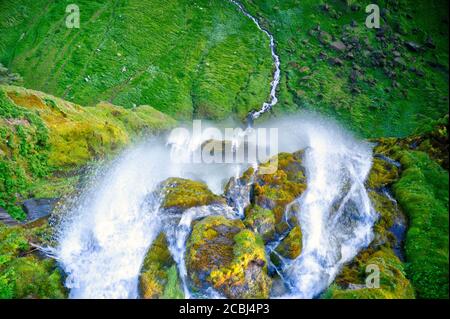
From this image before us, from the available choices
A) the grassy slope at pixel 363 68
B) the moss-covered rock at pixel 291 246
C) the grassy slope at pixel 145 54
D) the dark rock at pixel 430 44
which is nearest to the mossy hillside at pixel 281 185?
the moss-covered rock at pixel 291 246

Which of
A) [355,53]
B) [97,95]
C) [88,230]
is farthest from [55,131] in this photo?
[355,53]

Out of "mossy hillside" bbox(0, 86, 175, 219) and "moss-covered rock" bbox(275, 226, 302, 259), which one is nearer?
"moss-covered rock" bbox(275, 226, 302, 259)

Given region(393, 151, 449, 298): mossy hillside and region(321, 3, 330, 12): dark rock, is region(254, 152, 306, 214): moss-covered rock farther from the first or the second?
region(321, 3, 330, 12): dark rock

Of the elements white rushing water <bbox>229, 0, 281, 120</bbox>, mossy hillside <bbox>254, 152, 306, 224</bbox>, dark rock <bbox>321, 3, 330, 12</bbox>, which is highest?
dark rock <bbox>321, 3, 330, 12</bbox>

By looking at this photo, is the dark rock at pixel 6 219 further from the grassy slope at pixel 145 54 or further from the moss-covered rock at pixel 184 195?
the grassy slope at pixel 145 54

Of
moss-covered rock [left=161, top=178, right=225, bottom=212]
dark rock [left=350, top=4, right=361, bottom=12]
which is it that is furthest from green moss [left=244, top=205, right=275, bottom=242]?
dark rock [left=350, top=4, right=361, bottom=12]
